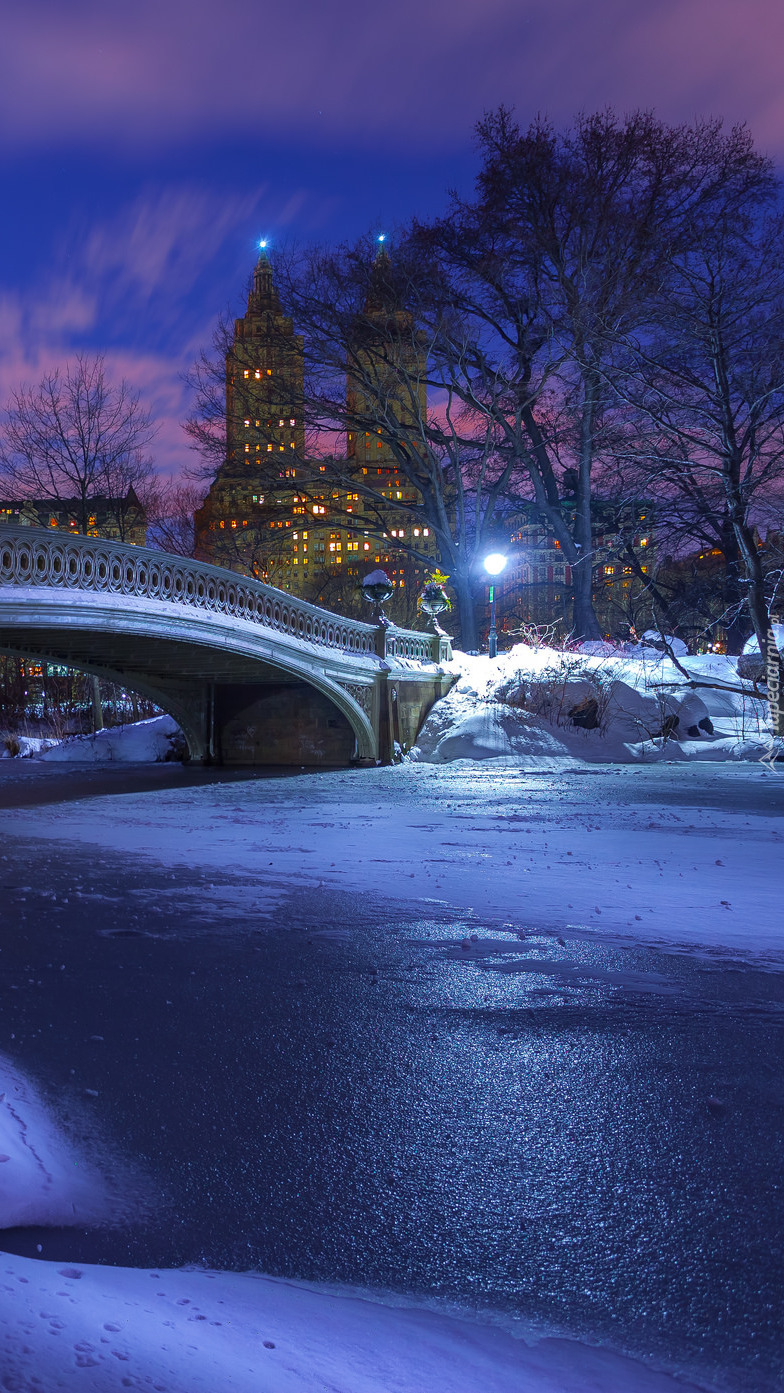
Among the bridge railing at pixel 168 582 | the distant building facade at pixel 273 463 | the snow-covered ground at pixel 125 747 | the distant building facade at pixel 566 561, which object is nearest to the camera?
the bridge railing at pixel 168 582

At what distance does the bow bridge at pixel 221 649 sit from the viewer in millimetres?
12711

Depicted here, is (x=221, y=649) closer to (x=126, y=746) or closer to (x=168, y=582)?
(x=168, y=582)

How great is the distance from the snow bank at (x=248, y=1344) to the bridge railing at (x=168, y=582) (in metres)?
10.8

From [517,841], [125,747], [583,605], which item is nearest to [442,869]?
[517,841]

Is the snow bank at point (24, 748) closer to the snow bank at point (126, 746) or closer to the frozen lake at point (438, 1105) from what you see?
the snow bank at point (126, 746)

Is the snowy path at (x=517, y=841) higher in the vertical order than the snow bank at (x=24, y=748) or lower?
lower

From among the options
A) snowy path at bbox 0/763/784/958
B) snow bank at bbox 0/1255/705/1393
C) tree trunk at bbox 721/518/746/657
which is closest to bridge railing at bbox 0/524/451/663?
snowy path at bbox 0/763/784/958

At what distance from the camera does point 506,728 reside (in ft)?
62.6

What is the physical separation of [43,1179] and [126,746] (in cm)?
2169

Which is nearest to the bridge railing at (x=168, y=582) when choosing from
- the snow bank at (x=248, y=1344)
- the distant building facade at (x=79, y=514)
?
the distant building facade at (x=79, y=514)

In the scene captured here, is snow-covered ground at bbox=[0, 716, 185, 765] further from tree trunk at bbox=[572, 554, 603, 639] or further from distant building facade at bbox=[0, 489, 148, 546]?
tree trunk at bbox=[572, 554, 603, 639]

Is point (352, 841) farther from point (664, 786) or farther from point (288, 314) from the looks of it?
point (288, 314)

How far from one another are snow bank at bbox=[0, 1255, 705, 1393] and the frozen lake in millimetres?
111

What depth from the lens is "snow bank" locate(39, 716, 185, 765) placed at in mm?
22953
